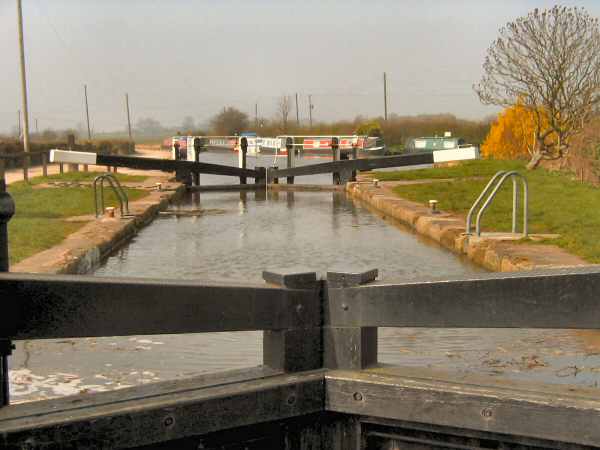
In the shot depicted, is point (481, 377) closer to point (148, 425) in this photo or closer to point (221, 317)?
point (221, 317)

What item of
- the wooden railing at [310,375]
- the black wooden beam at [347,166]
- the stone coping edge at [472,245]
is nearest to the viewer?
the wooden railing at [310,375]

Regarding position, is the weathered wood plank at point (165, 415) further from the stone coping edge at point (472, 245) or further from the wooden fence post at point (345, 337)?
the stone coping edge at point (472, 245)

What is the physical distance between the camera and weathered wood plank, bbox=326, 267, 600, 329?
3043mm

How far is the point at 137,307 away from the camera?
A: 3.12 m

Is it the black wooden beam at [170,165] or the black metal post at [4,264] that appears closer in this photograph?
the black metal post at [4,264]

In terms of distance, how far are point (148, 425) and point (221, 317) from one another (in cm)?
47

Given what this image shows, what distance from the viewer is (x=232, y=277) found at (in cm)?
945

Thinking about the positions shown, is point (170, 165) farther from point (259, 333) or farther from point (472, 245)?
point (259, 333)

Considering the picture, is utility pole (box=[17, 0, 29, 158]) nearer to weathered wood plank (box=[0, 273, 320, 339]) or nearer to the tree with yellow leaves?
the tree with yellow leaves

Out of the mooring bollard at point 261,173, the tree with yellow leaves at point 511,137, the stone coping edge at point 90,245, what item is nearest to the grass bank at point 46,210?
the stone coping edge at point 90,245

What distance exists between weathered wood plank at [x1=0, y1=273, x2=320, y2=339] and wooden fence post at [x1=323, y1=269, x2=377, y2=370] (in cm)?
7

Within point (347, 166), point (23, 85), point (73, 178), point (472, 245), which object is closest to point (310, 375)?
point (472, 245)

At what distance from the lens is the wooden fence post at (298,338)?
136 inches

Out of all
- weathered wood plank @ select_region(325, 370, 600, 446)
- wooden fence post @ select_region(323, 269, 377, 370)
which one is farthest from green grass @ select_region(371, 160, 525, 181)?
weathered wood plank @ select_region(325, 370, 600, 446)
